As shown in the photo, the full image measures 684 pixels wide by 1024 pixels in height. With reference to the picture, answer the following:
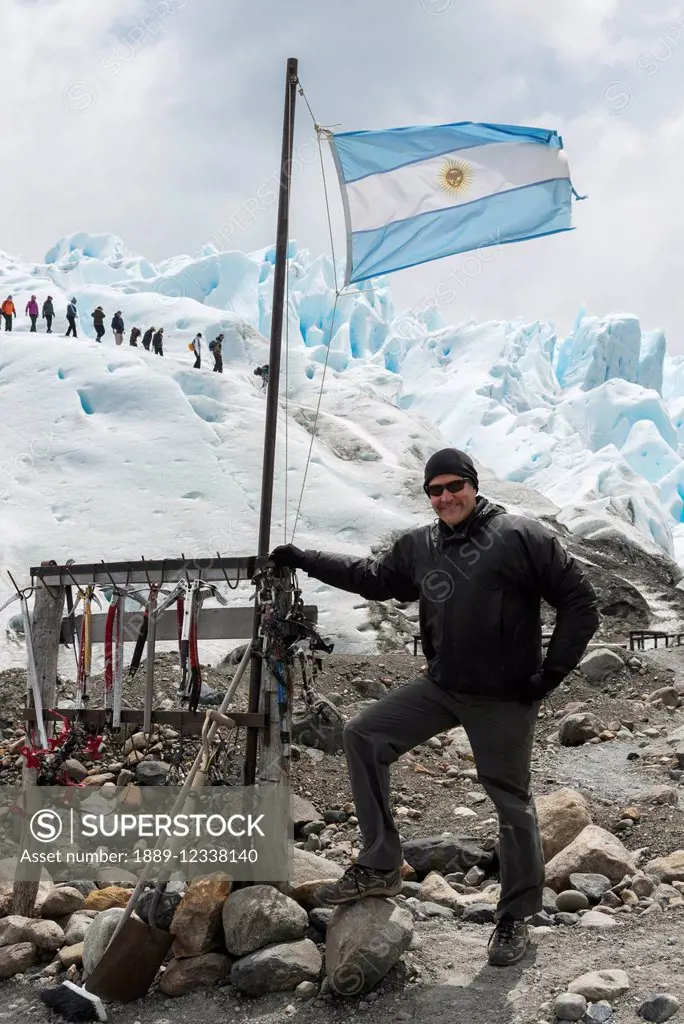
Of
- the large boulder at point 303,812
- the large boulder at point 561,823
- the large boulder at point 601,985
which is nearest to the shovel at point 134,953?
the large boulder at point 601,985

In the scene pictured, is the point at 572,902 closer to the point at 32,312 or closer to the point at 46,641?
the point at 46,641

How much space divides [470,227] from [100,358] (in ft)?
86.5

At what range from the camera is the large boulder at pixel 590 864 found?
15.8 feet

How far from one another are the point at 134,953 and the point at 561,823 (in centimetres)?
294

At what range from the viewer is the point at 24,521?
70.8 feet

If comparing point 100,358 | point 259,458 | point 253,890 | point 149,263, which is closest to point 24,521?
point 259,458

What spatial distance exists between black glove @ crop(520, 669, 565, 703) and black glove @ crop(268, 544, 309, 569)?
129cm

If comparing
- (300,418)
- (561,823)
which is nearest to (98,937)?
(561,823)

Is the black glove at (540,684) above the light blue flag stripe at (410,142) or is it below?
below

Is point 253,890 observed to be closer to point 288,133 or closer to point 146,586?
point 146,586

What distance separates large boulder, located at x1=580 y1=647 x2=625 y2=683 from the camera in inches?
542

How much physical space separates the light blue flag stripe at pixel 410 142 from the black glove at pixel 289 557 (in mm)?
3581

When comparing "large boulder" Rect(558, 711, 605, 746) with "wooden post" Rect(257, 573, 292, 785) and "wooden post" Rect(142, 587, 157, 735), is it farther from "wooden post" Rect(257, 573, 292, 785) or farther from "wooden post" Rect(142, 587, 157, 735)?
"wooden post" Rect(142, 587, 157, 735)

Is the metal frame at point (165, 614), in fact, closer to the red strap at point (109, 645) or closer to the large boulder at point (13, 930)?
the red strap at point (109, 645)
